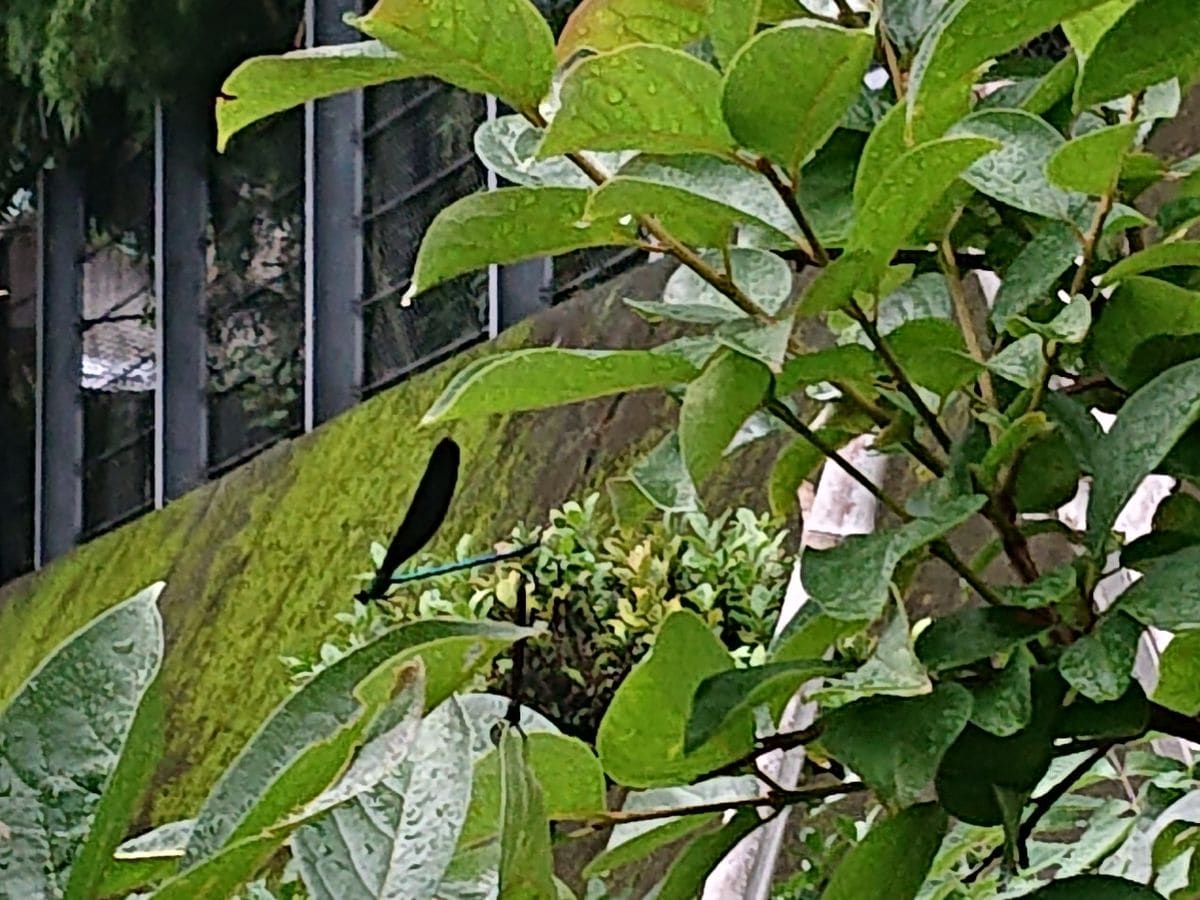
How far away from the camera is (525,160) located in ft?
1.46

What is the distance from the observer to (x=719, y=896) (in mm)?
654

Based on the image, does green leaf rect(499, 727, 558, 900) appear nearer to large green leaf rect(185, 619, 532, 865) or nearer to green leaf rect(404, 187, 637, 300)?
large green leaf rect(185, 619, 532, 865)

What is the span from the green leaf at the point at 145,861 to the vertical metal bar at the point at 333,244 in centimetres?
276

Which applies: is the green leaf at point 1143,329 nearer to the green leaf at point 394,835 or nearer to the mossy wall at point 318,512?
the green leaf at point 394,835

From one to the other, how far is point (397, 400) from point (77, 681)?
2.71 m

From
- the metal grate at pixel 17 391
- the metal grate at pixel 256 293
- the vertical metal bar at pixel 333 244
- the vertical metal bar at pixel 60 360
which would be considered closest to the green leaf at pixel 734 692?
the vertical metal bar at pixel 333 244

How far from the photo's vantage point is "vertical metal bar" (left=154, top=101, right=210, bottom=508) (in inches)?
143

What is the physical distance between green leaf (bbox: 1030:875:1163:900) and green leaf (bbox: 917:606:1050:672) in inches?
2.3

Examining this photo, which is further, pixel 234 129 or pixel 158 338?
pixel 158 338

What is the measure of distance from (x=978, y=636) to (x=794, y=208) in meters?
0.12

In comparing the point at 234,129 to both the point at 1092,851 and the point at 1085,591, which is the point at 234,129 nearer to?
the point at 1085,591

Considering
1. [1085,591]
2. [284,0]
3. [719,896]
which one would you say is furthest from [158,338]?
[1085,591]

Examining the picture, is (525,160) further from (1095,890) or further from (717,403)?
(1095,890)

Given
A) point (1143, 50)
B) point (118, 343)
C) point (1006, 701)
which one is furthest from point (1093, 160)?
point (118, 343)
